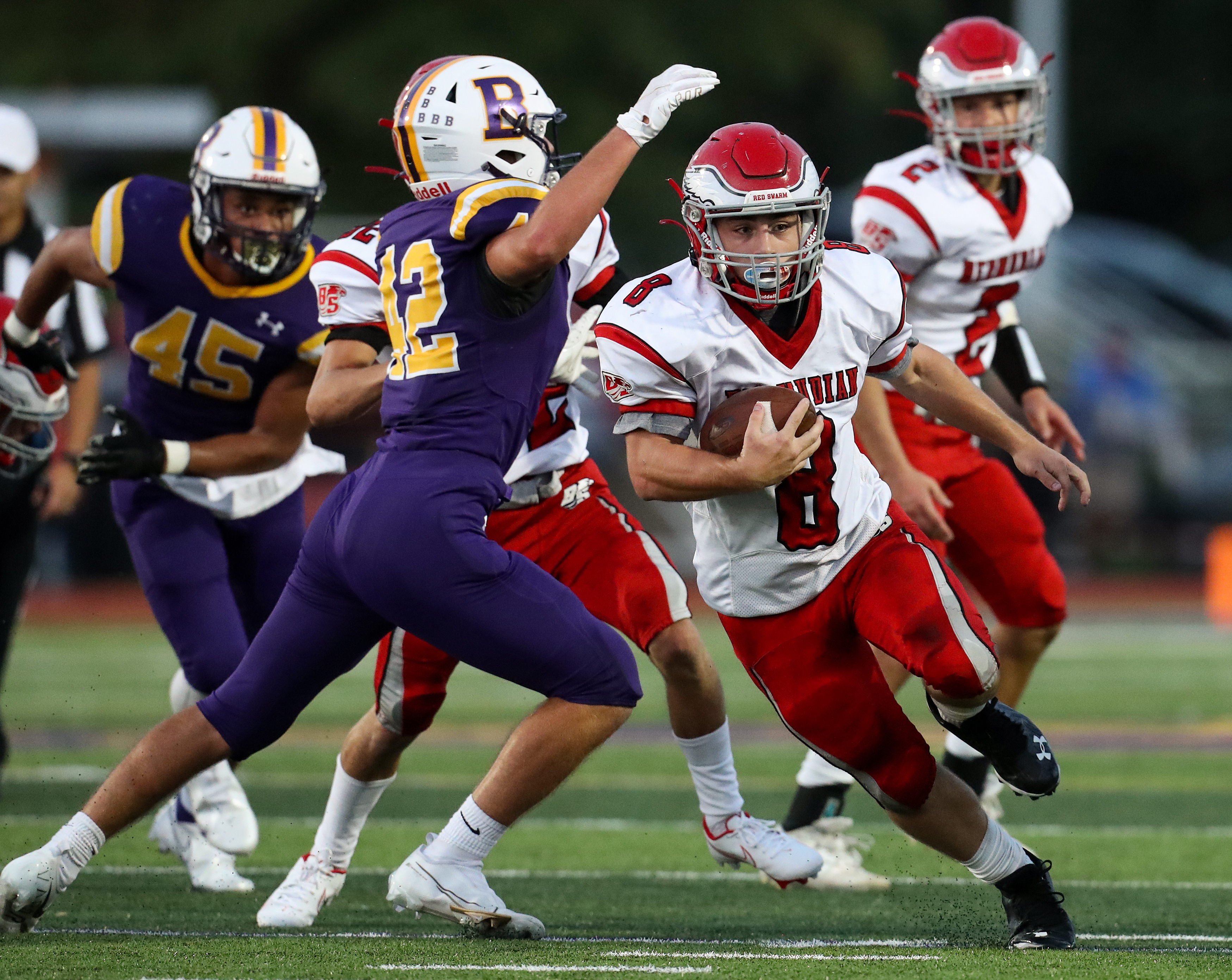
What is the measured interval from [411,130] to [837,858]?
2.26 meters

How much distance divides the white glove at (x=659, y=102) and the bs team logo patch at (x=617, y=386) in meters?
0.46

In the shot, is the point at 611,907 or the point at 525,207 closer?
the point at 525,207

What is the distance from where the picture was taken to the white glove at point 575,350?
4441 mm

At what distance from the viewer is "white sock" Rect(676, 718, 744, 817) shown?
4.46 meters

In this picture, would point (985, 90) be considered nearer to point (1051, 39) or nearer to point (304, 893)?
point (304, 893)

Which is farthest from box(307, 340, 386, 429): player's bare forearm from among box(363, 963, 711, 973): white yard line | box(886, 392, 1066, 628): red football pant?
box(886, 392, 1066, 628): red football pant

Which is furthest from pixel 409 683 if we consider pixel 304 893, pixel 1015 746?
pixel 1015 746

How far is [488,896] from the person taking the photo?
3967 mm

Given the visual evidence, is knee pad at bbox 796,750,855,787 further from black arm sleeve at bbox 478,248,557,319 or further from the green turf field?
black arm sleeve at bbox 478,248,557,319

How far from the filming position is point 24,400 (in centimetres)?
517

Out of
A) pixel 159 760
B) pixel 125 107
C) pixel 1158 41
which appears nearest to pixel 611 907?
pixel 159 760

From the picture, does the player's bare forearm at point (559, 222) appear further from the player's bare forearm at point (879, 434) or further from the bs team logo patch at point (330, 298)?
the player's bare forearm at point (879, 434)

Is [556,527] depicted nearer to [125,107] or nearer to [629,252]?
[125,107]

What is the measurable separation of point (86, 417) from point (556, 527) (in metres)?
2.55
